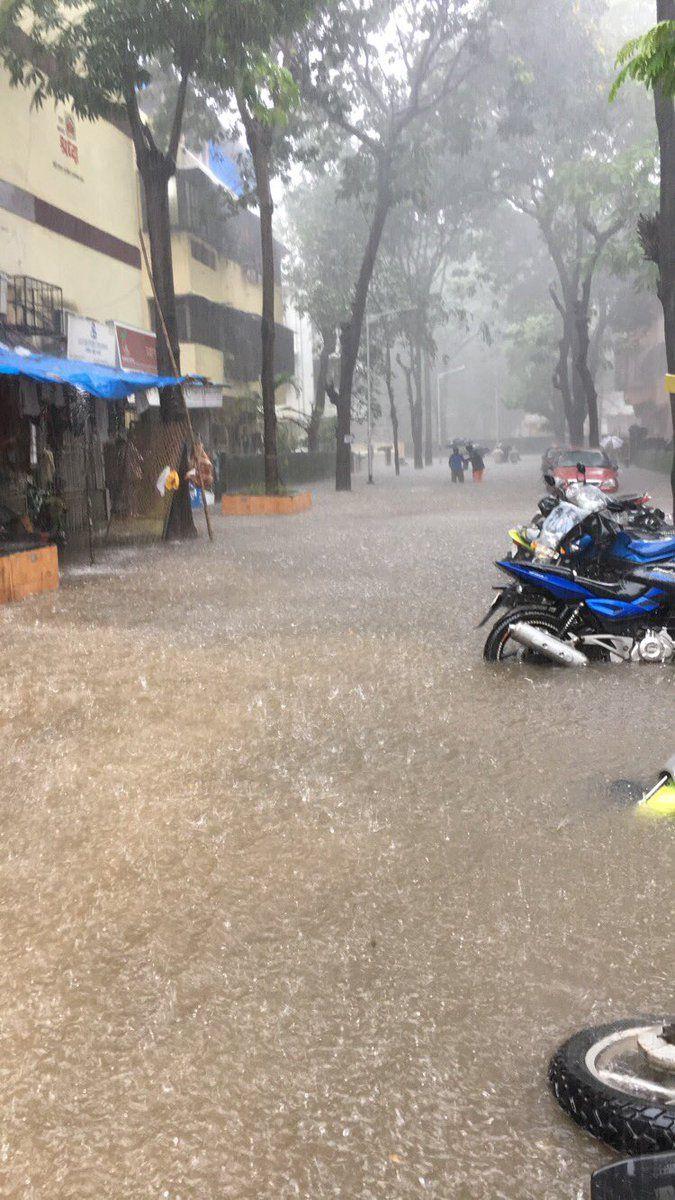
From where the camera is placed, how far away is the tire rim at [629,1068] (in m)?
2.74

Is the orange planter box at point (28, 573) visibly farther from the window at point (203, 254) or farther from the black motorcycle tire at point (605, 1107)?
the window at point (203, 254)

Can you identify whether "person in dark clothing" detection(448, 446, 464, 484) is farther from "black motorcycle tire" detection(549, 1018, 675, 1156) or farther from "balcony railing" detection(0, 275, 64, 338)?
"black motorcycle tire" detection(549, 1018, 675, 1156)

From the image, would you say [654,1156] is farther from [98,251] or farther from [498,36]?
[498,36]

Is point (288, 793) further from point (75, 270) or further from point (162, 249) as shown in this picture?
point (75, 270)

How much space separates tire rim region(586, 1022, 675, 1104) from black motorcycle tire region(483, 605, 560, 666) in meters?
5.85

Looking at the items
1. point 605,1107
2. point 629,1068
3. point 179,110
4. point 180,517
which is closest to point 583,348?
point 179,110

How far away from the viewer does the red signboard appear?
85.0ft

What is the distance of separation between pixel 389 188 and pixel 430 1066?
3360cm

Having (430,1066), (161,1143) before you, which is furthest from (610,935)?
(161,1143)

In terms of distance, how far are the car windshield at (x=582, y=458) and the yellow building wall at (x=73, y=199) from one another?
11.9 m

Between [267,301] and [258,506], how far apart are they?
478 centimetres

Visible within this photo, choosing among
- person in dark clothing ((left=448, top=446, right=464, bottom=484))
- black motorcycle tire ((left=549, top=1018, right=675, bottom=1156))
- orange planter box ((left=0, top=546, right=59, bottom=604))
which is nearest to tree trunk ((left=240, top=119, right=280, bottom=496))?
orange planter box ((left=0, top=546, right=59, bottom=604))

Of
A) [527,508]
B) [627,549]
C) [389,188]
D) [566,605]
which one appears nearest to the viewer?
[566,605]

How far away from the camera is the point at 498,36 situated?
39062 millimetres
